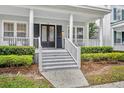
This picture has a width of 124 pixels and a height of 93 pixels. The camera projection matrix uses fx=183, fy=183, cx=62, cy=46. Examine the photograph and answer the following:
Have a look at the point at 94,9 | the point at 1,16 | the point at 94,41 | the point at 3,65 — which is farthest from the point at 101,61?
the point at 1,16

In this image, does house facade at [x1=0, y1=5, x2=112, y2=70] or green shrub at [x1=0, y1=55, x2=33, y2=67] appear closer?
green shrub at [x1=0, y1=55, x2=33, y2=67]

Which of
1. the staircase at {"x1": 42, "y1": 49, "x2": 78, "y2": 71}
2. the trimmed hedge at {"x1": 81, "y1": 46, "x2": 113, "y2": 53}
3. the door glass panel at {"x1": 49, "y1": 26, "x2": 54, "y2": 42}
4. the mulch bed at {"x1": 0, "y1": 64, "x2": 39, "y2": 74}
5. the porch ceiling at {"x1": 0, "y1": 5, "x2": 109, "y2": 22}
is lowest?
the mulch bed at {"x1": 0, "y1": 64, "x2": 39, "y2": 74}

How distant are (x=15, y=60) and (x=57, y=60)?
8.36 feet

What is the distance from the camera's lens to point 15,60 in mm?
10617

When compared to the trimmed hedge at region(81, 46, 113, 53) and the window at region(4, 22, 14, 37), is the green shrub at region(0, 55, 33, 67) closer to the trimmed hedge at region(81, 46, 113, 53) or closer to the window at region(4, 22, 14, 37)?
the trimmed hedge at region(81, 46, 113, 53)

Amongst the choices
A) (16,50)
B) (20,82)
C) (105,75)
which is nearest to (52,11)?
(16,50)

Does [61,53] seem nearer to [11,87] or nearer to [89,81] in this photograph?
[89,81]

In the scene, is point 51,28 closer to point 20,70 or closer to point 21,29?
point 21,29

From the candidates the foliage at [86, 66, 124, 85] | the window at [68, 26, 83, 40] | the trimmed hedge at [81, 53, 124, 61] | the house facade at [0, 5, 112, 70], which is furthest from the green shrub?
the window at [68, 26, 83, 40]

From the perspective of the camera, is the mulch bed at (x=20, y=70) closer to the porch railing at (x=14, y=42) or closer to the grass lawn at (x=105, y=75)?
the grass lawn at (x=105, y=75)

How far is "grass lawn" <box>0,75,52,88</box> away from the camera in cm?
812

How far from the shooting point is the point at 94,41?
15969 millimetres

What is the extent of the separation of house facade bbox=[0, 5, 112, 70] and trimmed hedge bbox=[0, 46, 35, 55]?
53 centimetres

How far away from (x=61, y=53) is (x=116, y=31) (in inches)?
463
